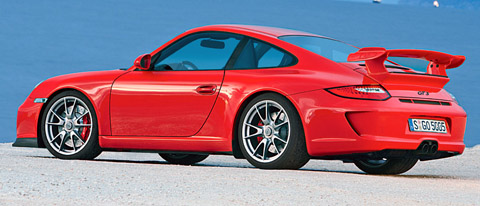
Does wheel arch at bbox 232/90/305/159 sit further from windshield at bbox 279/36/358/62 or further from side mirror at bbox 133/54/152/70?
side mirror at bbox 133/54/152/70

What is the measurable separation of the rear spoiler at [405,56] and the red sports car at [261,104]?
Result: 0.03 ft

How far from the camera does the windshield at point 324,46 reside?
250 inches

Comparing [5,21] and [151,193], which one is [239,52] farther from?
[5,21]

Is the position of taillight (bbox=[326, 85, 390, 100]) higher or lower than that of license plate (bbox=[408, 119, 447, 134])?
higher

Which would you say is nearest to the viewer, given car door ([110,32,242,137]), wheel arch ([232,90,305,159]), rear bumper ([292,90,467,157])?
rear bumper ([292,90,467,157])

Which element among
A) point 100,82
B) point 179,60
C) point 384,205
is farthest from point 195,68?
point 384,205

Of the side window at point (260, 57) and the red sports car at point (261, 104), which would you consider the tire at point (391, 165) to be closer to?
the red sports car at point (261, 104)

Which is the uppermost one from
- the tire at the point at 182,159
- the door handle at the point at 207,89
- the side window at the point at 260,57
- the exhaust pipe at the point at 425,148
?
the side window at the point at 260,57

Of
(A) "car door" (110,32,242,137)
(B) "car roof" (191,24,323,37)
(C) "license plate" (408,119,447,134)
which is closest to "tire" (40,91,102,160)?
(A) "car door" (110,32,242,137)

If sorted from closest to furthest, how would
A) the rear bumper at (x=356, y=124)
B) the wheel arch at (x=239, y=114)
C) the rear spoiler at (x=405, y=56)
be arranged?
the rear bumper at (x=356, y=124), the rear spoiler at (x=405, y=56), the wheel arch at (x=239, y=114)

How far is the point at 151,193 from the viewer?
4.54m

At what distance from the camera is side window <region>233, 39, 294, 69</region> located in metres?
6.32

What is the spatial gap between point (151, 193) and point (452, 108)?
9.26 feet

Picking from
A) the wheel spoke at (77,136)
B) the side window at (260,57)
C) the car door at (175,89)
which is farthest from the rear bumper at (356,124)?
the wheel spoke at (77,136)
